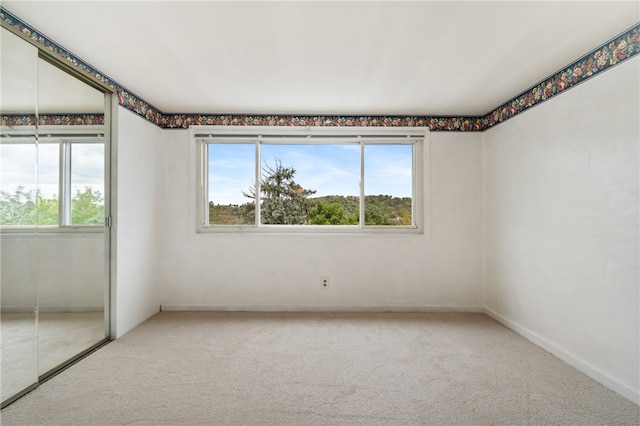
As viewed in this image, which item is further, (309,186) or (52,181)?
(309,186)

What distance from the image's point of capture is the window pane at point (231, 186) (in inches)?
146

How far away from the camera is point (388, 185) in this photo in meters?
3.72

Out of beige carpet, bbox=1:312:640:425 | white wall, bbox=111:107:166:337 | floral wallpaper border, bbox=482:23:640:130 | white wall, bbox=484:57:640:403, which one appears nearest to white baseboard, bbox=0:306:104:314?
white wall, bbox=111:107:166:337

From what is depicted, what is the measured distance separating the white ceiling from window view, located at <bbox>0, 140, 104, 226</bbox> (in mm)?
801

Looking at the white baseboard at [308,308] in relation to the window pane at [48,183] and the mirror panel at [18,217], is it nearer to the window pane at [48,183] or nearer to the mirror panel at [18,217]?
the mirror panel at [18,217]

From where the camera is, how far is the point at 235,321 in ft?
10.4

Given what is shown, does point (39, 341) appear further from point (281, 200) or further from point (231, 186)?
point (281, 200)

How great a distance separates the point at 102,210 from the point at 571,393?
406cm

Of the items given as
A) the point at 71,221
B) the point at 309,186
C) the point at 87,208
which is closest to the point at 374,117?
the point at 309,186

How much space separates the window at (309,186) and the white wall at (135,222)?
1.96 feet

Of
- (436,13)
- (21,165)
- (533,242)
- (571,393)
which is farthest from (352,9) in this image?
(571,393)

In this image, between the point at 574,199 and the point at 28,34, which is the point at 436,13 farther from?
the point at 28,34

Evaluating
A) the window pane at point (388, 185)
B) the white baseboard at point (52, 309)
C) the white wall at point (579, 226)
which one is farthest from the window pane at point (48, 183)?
the white wall at point (579, 226)

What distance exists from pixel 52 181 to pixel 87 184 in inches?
12.5
